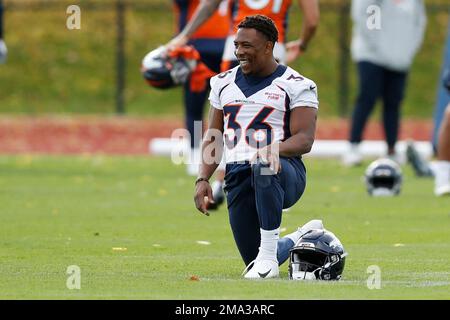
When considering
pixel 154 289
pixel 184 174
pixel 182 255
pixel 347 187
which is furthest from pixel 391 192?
pixel 154 289

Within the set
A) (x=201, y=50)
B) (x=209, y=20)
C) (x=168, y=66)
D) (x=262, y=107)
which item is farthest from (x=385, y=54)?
(x=262, y=107)

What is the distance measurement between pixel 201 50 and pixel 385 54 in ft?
11.5

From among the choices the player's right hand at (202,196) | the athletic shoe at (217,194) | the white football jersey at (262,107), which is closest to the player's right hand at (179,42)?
the athletic shoe at (217,194)

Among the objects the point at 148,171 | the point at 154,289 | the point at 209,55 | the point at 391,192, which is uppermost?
the point at 154,289

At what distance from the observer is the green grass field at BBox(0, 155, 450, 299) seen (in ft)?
24.3

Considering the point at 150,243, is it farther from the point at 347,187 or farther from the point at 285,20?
the point at 347,187

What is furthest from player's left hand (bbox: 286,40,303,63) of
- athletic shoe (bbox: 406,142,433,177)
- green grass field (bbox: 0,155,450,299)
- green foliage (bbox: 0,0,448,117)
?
green foliage (bbox: 0,0,448,117)

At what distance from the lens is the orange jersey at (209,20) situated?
46.3 feet

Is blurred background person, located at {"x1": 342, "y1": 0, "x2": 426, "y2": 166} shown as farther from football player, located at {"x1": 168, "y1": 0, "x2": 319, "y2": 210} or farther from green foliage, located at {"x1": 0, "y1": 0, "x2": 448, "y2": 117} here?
green foliage, located at {"x1": 0, "y1": 0, "x2": 448, "y2": 117}

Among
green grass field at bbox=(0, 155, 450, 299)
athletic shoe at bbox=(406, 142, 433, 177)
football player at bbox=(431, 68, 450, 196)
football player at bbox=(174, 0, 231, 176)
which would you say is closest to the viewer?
green grass field at bbox=(0, 155, 450, 299)

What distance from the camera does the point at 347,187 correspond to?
14.7 meters

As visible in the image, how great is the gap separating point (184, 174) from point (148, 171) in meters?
0.84

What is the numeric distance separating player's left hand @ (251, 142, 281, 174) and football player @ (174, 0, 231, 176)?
19.2 feet

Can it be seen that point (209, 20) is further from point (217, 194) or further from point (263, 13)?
point (217, 194)
